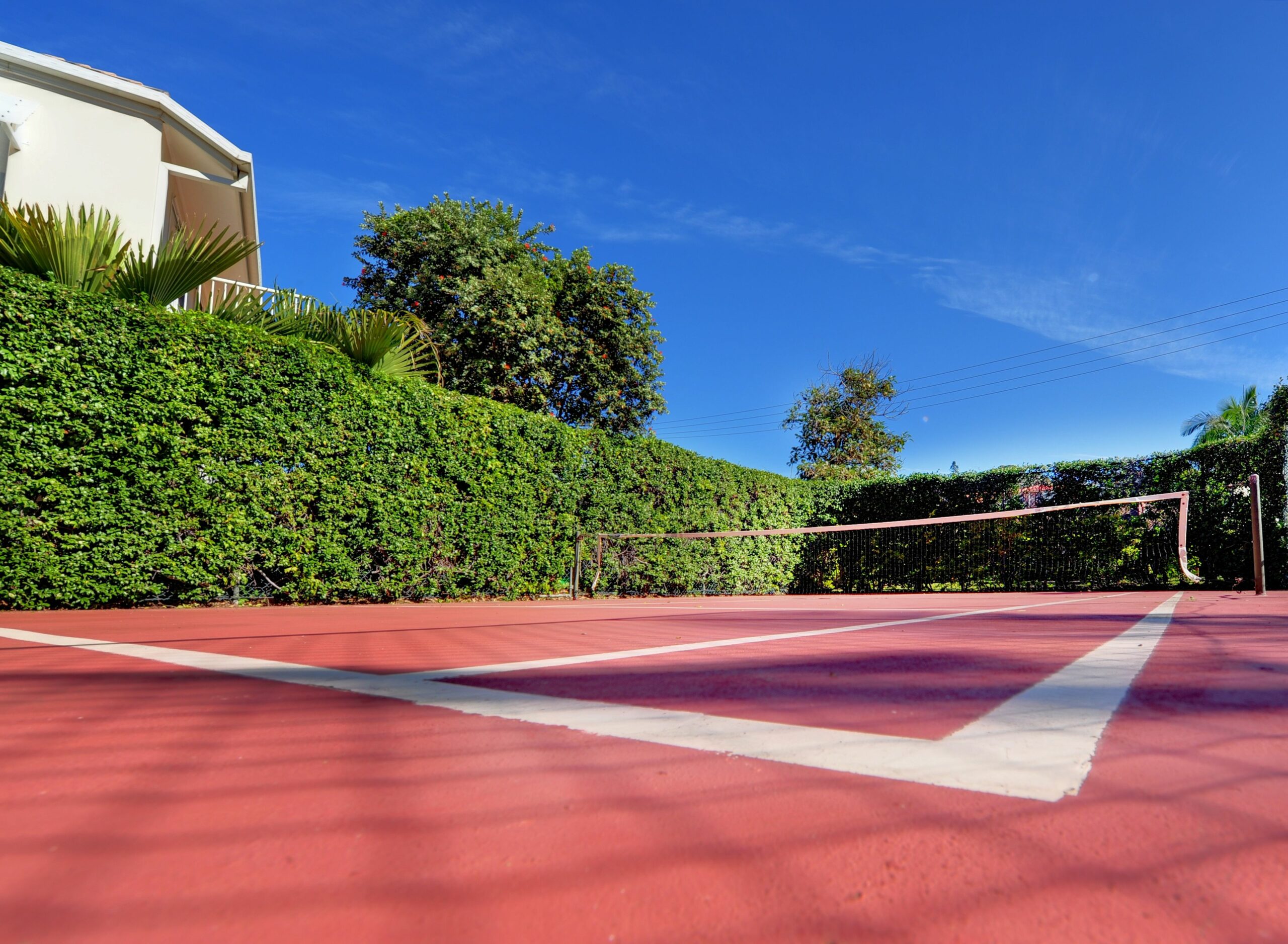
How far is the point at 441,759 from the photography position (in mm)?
1272

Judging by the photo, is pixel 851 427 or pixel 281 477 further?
pixel 851 427

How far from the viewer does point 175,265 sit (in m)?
6.01

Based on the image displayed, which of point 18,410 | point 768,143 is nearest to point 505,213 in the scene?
point 768,143

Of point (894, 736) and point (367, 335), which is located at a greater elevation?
point (367, 335)

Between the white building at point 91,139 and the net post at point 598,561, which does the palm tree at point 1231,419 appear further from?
the white building at point 91,139

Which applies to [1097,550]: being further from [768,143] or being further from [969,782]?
[768,143]

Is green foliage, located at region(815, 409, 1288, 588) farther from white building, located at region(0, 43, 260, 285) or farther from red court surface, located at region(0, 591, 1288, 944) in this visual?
white building, located at region(0, 43, 260, 285)

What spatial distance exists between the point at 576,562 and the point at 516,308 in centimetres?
1014

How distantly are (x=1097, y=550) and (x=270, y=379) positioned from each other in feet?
44.6

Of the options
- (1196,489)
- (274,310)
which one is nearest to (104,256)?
(274,310)

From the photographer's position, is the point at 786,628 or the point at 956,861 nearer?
the point at 956,861

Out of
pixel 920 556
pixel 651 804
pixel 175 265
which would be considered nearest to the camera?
pixel 651 804

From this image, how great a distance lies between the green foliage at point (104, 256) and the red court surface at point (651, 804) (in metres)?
4.98

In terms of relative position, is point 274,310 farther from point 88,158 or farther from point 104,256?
point 88,158
